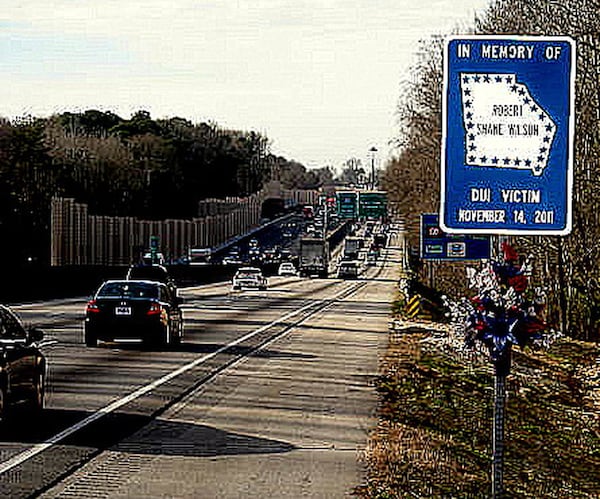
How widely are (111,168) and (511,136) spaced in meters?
119

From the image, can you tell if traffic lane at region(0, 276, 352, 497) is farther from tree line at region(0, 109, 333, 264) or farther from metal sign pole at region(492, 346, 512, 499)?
tree line at region(0, 109, 333, 264)

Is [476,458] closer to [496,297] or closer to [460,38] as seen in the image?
[496,297]

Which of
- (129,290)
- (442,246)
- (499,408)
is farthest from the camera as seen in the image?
(442,246)

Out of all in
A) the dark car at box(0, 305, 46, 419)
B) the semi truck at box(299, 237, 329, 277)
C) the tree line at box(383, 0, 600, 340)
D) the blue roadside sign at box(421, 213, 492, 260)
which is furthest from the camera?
the semi truck at box(299, 237, 329, 277)

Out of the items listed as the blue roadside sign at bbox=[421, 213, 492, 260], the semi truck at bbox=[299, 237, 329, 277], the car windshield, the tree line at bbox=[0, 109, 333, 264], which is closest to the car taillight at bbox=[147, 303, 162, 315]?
the car windshield

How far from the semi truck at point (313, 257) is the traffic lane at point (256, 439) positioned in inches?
3341

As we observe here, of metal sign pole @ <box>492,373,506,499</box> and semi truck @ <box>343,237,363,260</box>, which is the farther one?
semi truck @ <box>343,237,363,260</box>

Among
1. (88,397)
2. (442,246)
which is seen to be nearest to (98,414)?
(88,397)

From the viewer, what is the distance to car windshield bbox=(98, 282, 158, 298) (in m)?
28.1

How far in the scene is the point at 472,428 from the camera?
62.3 feet

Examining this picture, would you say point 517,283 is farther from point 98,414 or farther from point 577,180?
point 577,180

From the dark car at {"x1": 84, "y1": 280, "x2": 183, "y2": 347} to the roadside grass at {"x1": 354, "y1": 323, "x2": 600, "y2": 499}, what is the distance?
480cm

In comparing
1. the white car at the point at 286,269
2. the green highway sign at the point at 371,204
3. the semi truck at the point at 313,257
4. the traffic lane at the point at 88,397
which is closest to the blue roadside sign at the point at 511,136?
the traffic lane at the point at 88,397

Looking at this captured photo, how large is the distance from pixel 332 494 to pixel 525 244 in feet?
107
